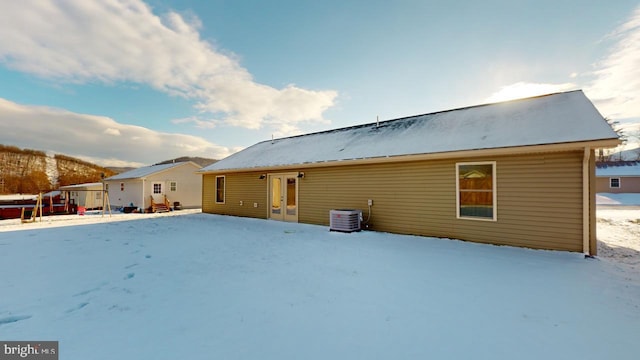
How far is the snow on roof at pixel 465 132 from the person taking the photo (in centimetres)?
599

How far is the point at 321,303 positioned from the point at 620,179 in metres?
34.0

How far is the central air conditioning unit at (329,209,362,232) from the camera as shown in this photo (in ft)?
27.0

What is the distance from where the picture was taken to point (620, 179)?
24.0 metres

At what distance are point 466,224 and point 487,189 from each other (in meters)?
1.03

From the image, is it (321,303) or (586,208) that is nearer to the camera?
(321,303)

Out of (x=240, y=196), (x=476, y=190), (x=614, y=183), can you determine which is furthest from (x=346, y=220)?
(x=614, y=183)

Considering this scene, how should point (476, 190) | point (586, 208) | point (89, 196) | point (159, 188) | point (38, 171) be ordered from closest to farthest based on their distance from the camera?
point (586, 208) < point (476, 190) < point (159, 188) < point (89, 196) < point (38, 171)

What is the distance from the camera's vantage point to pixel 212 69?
387 inches

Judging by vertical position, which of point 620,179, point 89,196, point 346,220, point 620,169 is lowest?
point 346,220

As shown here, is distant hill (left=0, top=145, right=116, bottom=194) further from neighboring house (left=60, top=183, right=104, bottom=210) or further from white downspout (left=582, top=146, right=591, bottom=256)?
white downspout (left=582, top=146, right=591, bottom=256)

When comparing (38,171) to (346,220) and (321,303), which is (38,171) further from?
(321,303)

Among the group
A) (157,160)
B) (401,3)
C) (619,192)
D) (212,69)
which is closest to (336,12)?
(401,3)

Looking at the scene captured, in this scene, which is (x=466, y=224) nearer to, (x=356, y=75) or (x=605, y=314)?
(x=605, y=314)

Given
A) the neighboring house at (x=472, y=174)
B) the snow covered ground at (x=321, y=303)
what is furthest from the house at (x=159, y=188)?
the snow covered ground at (x=321, y=303)
